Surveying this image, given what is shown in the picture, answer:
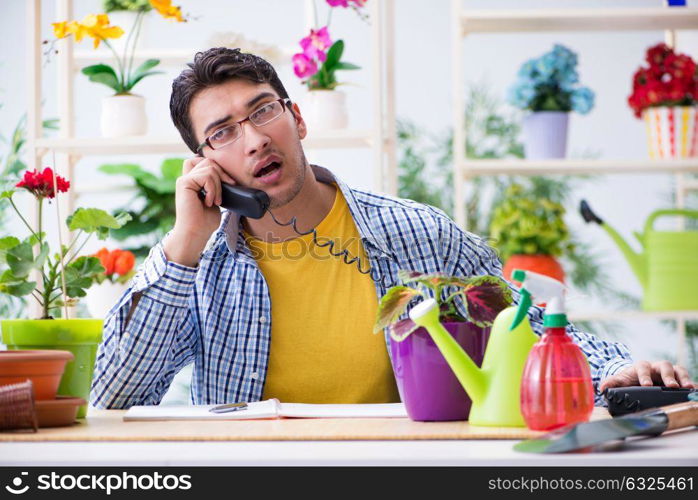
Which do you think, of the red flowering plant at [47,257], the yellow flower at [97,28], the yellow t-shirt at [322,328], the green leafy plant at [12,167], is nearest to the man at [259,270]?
the yellow t-shirt at [322,328]

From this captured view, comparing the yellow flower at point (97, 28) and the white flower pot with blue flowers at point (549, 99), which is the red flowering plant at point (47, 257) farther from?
Answer: the white flower pot with blue flowers at point (549, 99)

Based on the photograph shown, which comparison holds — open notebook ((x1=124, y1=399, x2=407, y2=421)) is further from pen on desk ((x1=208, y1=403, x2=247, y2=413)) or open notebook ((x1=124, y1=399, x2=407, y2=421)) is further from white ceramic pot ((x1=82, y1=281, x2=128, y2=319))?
white ceramic pot ((x1=82, y1=281, x2=128, y2=319))

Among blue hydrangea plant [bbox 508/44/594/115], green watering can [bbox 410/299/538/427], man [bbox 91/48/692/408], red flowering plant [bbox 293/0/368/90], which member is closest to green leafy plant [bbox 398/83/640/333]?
blue hydrangea plant [bbox 508/44/594/115]

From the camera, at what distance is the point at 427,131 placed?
4367 mm

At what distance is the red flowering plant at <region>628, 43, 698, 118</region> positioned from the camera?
285cm

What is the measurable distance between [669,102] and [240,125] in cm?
166

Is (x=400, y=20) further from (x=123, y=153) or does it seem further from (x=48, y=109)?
(x=123, y=153)

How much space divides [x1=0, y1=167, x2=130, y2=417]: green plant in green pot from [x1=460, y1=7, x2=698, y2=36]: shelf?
1.78 m

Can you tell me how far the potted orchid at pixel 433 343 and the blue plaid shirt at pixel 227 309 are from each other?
33 cm

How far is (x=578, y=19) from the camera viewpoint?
281 centimetres

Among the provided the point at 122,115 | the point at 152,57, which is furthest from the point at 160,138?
the point at 152,57

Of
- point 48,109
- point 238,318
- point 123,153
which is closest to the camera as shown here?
point 238,318
